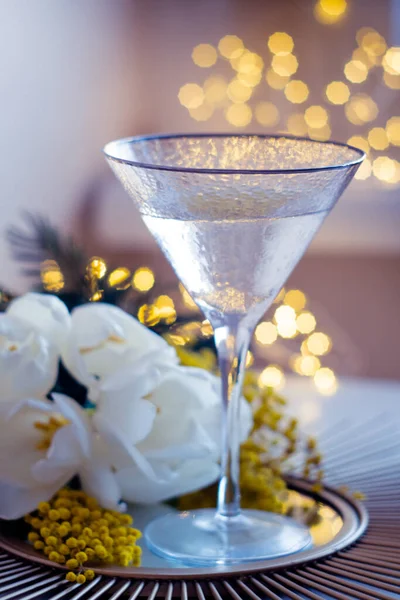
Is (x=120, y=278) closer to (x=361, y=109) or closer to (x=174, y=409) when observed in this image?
(x=174, y=409)

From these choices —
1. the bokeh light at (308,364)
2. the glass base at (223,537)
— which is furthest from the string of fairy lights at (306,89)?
the glass base at (223,537)

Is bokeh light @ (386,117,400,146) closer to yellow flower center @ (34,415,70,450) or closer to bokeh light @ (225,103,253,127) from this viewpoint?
bokeh light @ (225,103,253,127)

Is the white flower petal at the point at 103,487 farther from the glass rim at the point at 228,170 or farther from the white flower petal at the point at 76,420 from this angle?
the glass rim at the point at 228,170

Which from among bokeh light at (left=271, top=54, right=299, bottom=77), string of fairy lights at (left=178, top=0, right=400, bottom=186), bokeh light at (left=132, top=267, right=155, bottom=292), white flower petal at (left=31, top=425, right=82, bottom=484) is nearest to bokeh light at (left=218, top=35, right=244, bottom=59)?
string of fairy lights at (left=178, top=0, right=400, bottom=186)

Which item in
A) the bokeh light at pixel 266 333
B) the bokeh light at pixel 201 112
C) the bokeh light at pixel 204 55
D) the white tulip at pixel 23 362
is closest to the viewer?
the white tulip at pixel 23 362

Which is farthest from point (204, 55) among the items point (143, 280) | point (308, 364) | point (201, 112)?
point (143, 280)

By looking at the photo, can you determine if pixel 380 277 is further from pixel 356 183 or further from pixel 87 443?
pixel 87 443
